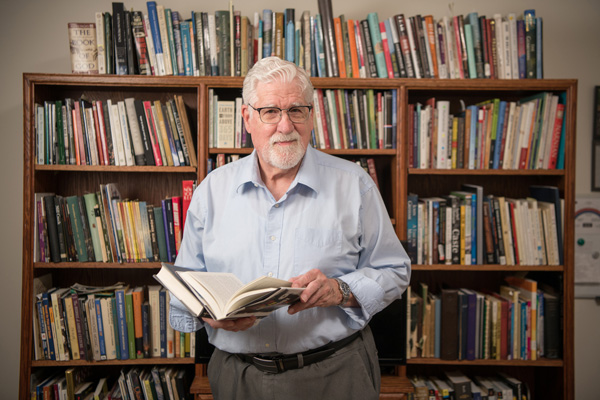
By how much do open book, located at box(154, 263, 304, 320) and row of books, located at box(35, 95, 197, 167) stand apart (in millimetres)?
1021

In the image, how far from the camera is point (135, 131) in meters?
2.02

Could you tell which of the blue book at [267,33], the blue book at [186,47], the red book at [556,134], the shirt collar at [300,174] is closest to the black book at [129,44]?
the blue book at [186,47]

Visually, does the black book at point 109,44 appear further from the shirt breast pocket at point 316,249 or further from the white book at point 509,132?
the white book at point 509,132

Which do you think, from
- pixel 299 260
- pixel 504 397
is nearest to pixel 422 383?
pixel 504 397

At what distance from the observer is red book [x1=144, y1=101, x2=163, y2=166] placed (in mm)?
2016

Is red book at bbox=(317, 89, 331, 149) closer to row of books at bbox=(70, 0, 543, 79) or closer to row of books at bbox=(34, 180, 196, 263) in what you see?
row of books at bbox=(70, 0, 543, 79)

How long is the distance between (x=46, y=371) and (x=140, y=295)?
2.06 feet

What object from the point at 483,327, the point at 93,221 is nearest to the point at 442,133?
the point at 483,327

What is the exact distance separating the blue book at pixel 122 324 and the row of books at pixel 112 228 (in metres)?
0.17

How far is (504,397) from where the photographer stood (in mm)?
2119

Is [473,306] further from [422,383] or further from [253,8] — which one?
[253,8]

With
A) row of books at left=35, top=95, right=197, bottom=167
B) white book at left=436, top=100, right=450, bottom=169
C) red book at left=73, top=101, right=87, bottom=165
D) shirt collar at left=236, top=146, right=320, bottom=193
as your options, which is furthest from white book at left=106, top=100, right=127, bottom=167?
white book at left=436, top=100, right=450, bottom=169

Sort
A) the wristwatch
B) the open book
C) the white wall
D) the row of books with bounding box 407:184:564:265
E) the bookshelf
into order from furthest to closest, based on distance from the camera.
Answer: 1. the white wall
2. the row of books with bounding box 407:184:564:265
3. the bookshelf
4. the wristwatch
5. the open book

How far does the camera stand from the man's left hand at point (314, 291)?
3.58 ft
